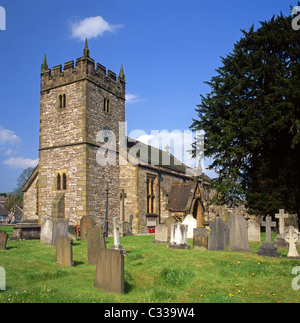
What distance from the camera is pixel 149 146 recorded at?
35.2 m

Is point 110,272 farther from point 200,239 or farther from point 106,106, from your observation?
point 106,106

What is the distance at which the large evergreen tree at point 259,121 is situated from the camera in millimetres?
17547

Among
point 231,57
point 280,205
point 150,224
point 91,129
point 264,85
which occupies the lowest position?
point 150,224

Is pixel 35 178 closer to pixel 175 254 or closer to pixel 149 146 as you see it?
pixel 149 146

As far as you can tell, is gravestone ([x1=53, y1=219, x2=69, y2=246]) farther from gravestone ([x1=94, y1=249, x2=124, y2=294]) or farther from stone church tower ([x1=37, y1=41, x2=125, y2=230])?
gravestone ([x1=94, y1=249, x2=124, y2=294])

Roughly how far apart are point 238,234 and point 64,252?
6.71m

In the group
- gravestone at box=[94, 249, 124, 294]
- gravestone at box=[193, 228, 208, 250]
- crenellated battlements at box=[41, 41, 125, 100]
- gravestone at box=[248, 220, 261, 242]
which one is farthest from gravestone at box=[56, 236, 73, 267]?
crenellated battlements at box=[41, 41, 125, 100]

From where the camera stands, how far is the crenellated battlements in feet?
72.4

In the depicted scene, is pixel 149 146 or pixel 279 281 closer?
pixel 279 281

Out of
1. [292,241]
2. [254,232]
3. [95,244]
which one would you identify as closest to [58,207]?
[95,244]

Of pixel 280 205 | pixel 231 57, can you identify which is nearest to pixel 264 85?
pixel 231 57

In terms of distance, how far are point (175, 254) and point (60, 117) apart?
50.6ft

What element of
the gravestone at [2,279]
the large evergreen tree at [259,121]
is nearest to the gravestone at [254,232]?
the large evergreen tree at [259,121]

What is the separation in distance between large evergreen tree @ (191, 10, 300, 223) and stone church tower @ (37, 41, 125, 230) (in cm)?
766
